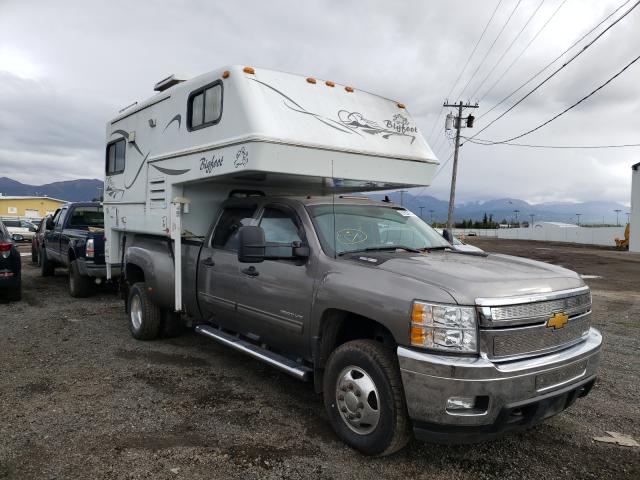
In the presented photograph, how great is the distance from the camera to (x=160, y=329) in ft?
21.7

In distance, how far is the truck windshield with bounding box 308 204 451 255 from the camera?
429cm

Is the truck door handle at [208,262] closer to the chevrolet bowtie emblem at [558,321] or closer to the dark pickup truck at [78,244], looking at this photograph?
the chevrolet bowtie emblem at [558,321]

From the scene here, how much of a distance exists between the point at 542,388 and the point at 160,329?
491 centimetres

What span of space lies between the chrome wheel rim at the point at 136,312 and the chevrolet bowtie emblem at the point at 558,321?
16.6 feet

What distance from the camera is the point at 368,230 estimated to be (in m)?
4.60

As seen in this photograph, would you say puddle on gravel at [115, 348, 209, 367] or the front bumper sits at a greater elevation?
the front bumper

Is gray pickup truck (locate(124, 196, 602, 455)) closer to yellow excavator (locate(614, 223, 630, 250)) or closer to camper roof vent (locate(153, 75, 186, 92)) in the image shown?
camper roof vent (locate(153, 75, 186, 92))

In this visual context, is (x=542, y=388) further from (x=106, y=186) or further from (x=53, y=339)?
(x=106, y=186)

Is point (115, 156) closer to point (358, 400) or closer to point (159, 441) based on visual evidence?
point (159, 441)

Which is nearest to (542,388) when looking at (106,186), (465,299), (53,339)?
(465,299)

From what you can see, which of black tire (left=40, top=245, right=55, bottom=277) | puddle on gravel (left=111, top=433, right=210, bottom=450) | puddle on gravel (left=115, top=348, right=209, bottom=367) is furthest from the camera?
black tire (left=40, top=245, right=55, bottom=277)

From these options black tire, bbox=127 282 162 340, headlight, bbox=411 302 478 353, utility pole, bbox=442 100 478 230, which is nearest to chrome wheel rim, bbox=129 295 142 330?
black tire, bbox=127 282 162 340

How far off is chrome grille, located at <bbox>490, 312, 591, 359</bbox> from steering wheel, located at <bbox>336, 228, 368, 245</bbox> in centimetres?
156

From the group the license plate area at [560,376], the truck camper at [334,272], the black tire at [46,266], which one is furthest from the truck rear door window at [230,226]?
the black tire at [46,266]
